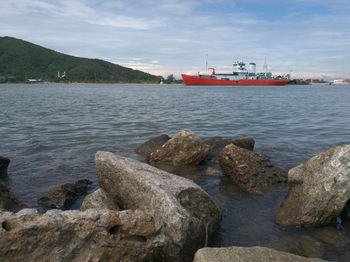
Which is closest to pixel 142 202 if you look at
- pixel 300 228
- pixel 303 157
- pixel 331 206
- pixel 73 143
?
pixel 300 228

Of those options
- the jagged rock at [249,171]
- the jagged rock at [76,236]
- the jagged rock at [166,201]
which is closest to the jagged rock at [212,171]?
the jagged rock at [249,171]

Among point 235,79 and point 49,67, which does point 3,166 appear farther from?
point 49,67

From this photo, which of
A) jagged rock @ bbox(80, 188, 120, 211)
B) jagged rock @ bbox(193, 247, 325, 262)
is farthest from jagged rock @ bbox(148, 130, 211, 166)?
jagged rock @ bbox(193, 247, 325, 262)

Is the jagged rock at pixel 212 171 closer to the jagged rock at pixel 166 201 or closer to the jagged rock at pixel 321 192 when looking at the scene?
the jagged rock at pixel 321 192

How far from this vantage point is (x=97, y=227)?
2924 mm

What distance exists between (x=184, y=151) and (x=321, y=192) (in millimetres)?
3810

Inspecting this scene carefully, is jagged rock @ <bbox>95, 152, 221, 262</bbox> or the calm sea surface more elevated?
jagged rock @ <bbox>95, 152, 221, 262</bbox>

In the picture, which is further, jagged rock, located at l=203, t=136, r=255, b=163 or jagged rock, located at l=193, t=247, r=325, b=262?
jagged rock, located at l=203, t=136, r=255, b=163

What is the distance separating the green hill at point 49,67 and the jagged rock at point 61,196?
128869 millimetres

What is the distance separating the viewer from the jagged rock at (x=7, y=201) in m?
4.77

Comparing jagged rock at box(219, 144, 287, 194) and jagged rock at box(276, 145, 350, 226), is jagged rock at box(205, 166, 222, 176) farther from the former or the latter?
jagged rock at box(276, 145, 350, 226)

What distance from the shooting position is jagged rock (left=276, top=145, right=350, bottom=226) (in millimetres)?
4191

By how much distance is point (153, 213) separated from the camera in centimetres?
331

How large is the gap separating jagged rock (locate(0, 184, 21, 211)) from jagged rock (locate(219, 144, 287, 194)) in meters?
4.22
